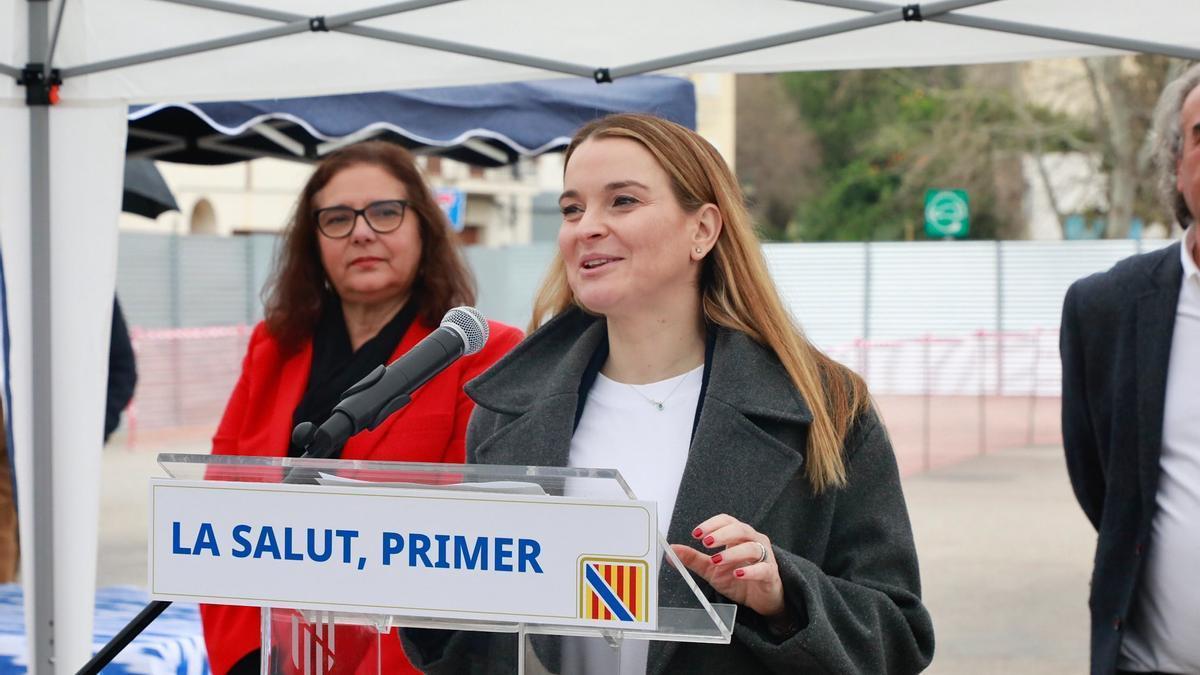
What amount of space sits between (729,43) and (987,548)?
7377 millimetres

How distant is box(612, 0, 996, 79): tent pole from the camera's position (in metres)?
3.28

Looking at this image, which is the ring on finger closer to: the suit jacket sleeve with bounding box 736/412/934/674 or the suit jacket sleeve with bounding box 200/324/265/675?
the suit jacket sleeve with bounding box 736/412/934/674

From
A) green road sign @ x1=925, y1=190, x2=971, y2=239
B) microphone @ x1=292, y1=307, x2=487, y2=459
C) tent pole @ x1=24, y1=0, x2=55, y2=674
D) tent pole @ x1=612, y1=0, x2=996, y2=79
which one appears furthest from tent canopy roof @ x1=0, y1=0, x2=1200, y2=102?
green road sign @ x1=925, y1=190, x2=971, y2=239

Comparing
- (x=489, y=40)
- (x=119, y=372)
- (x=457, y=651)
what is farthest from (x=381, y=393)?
(x=119, y=372)

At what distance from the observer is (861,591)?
212 cm

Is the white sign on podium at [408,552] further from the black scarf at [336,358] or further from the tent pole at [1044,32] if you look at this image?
the tent pole at [1044,32]

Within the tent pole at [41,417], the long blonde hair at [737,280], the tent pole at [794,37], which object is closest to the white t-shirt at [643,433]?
the long blonde hair at [737,280]

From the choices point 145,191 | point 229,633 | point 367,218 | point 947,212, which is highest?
point 947,212

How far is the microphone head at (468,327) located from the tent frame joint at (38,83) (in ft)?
7.38

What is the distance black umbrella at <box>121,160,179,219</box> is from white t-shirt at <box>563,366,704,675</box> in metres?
4.98

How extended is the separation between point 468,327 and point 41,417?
2.36m

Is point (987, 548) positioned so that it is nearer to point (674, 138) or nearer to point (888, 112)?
point (674, 138)

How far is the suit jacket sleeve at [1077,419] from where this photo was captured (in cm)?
288

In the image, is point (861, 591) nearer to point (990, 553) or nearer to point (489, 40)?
point (489, 40)
